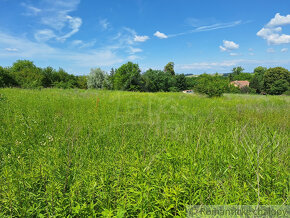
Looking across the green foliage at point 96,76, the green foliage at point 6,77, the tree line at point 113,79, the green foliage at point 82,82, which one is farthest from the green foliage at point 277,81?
the green foliage at point 6,77

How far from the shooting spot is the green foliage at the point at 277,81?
184ft

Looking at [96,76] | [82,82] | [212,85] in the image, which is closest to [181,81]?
[96,76]

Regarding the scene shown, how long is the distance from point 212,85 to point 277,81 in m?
58.0

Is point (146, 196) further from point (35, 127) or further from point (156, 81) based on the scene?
point (156, 81)

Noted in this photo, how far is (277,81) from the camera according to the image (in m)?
57.2

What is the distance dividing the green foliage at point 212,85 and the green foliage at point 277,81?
2181 inches

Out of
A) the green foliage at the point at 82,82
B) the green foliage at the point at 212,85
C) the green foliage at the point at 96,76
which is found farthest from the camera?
the green foliage at the point at 82,82

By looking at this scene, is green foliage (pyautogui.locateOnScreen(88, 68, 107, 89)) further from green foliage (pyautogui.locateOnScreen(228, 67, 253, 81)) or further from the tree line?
green foliage (pyautogui.locateOnScreen(228, 67, 253, 81))

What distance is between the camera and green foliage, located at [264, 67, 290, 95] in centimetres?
5606

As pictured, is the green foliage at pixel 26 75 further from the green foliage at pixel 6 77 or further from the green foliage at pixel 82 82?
the green foliage at pixel 82 82

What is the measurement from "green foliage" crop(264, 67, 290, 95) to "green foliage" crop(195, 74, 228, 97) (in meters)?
55.4

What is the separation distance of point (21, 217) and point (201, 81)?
1800 centimetres

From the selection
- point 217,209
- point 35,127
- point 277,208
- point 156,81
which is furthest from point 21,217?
point 156,81

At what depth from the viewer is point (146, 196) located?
1.51 meters
